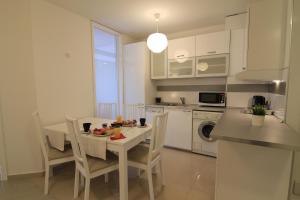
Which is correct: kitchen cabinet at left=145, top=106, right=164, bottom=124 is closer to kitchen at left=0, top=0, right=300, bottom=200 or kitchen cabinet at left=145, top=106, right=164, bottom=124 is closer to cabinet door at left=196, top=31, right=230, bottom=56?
kitchen at left=0, top=0, right=300, bottom=200

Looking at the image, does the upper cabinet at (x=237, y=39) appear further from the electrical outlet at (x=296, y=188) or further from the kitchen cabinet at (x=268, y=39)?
the electrical outlet at (x=296, y=188)

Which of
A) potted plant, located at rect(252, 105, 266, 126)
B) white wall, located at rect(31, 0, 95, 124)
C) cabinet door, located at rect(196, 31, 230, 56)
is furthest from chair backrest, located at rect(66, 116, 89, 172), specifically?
cabinet door, located at rect(196, 31, 230, 56)

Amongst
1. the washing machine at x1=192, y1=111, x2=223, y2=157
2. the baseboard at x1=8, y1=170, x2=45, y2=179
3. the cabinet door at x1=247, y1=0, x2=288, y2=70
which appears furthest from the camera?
the washing machine at x1=192, y1=111, x2=223, y2=157

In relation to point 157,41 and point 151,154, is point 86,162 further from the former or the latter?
point 157,41

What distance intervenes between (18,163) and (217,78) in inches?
144

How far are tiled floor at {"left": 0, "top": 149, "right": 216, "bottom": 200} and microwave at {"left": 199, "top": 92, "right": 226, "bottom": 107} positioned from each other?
1144mm

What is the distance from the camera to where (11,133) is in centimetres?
211

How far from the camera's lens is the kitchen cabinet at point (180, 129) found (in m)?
3.05

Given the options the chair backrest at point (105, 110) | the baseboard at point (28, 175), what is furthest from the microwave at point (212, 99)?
the baseboard at point (28, 175)

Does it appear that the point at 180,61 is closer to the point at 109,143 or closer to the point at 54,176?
the point at 109,143

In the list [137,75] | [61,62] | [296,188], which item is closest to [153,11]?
[137,75]

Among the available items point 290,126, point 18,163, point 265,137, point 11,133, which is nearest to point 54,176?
point 18,163

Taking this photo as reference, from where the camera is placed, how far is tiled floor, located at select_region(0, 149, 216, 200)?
1825 millimetres

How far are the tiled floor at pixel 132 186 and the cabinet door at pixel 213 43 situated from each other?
6.75 feet
